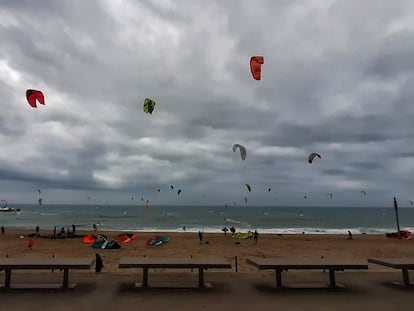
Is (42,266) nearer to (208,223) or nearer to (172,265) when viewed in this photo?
(172,265)

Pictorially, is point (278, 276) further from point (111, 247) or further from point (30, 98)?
point (111, 247)

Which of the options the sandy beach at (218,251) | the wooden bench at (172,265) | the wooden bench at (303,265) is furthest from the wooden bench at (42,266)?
the sandy beach at (218,251)

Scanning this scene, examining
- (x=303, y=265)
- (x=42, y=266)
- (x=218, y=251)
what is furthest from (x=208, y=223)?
(x=42, y=266)

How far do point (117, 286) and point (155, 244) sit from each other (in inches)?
675

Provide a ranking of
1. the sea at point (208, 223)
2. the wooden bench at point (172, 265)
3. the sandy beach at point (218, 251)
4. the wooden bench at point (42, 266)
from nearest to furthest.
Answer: the wooden bench at point (42, 266)
the wooden bench at point (172, 265)
the sandy beach at point (218, 251)
the sea at point (208, 223)

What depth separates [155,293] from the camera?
7.36m

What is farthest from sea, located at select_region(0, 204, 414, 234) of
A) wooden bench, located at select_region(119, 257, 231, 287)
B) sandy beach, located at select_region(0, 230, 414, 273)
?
wooden bench, located at select_region(119, 257, 231, 287)

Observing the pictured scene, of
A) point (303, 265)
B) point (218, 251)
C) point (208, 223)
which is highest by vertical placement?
point (303, 265)

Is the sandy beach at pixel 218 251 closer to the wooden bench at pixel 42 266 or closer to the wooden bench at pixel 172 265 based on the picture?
the wooden bench at pixel 172 265

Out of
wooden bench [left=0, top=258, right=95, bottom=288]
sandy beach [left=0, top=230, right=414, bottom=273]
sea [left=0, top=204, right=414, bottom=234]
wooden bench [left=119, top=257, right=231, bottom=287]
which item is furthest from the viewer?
sea [left=0, top=204, right=414, bottom=234]

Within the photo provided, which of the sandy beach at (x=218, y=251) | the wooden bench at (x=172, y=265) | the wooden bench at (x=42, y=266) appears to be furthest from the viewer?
the sandy beach at (x=218, y=251)

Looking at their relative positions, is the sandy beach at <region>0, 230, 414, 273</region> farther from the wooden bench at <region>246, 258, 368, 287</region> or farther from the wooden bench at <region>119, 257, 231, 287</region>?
the wooden bench at <region>119, 257, 231, 287</region>

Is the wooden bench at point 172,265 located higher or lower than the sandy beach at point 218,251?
higher

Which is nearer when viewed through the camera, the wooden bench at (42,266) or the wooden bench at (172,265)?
the wooden bench at (42,266)
